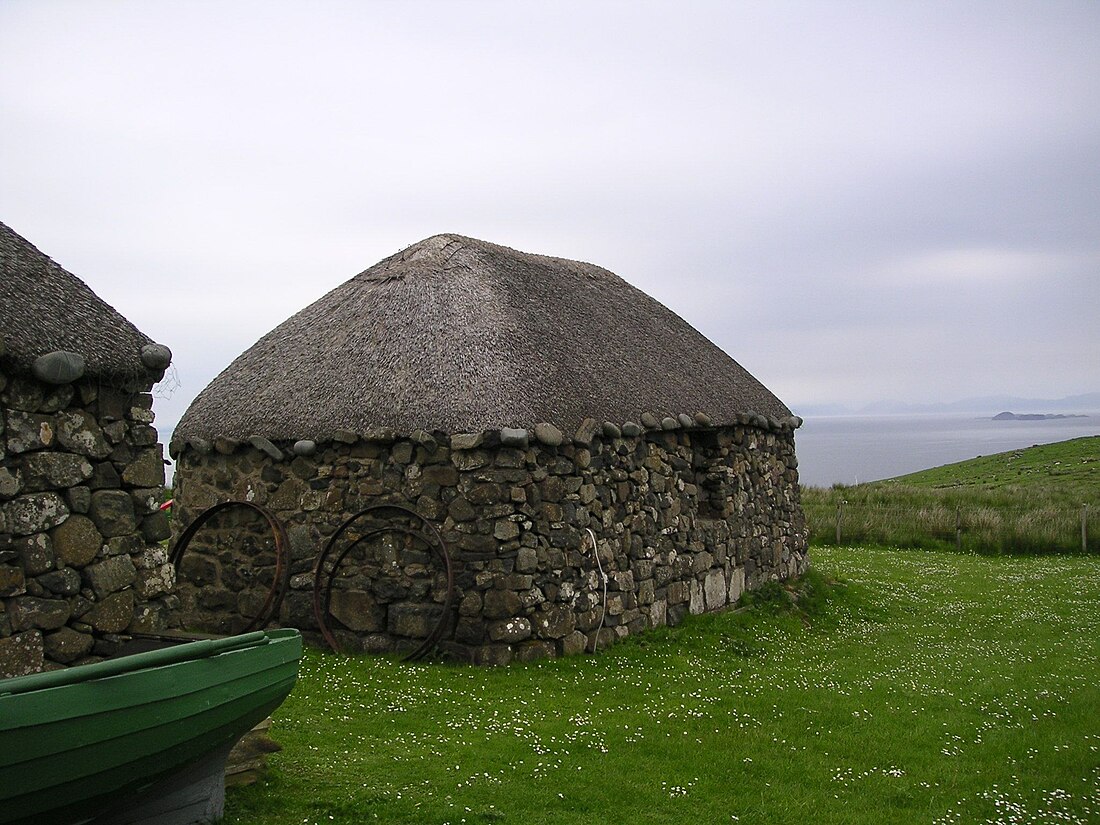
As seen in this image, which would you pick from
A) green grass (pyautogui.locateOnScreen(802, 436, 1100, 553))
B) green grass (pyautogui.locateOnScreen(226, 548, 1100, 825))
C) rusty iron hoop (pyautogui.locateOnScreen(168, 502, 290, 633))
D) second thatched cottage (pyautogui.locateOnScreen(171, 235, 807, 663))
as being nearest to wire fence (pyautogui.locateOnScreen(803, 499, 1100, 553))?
green grass (pyautogui.locateOnScreen(802, 436, 1100, 553))

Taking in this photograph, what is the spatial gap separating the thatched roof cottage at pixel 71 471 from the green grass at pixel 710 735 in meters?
1.53

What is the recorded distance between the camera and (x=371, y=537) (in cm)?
1081

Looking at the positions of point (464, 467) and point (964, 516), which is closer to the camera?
point (464, 467)

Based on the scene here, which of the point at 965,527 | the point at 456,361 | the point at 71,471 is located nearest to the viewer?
the point at 71,471

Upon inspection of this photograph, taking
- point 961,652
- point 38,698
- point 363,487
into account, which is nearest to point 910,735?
point 961,652

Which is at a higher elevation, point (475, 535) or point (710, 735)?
point (475, 535)

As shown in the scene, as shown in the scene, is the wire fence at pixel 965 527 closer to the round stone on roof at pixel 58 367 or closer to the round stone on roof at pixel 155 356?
the round stone on roof at pixel 155 356

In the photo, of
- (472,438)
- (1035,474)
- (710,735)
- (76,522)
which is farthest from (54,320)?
(1035,474)

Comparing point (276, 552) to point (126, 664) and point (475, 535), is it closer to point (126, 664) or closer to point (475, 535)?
point (475, 535)

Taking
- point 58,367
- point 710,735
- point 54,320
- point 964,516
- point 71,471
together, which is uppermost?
point 54,320

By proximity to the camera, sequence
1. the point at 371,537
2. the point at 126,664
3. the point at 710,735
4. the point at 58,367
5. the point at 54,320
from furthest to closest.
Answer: the point at 371,537, the point at 710,735, the point at 54,320, the point at 58,367, the point at 126,664

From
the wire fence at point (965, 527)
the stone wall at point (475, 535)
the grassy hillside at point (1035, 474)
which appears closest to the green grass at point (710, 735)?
the stone wall at point (475, 535)

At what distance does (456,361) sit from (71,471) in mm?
5714

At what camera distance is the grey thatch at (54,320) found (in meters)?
5.54
